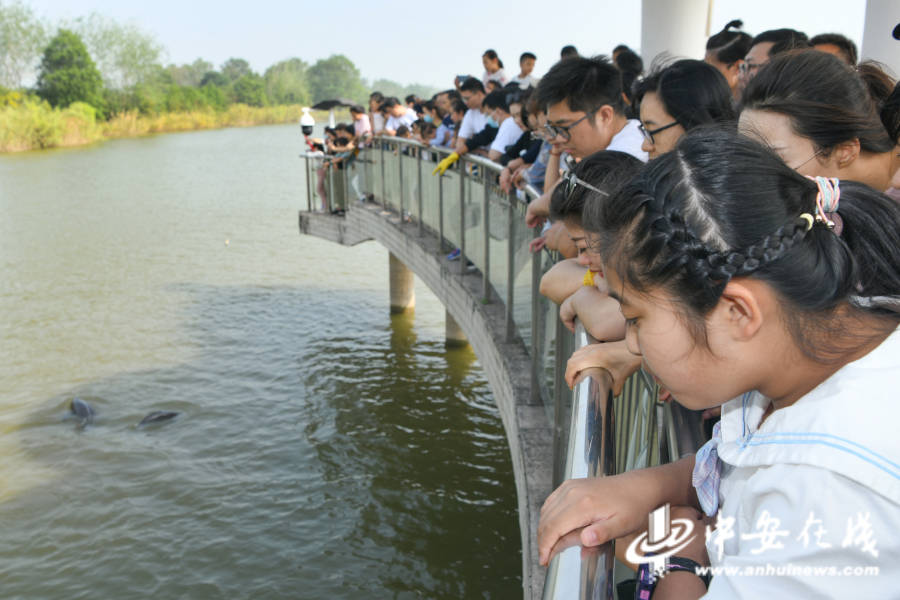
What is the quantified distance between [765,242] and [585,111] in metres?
2.64

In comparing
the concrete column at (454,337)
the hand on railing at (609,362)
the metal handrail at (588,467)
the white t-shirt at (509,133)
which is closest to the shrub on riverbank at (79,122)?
the concrete column at (454,337)

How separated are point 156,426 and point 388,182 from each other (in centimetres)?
455

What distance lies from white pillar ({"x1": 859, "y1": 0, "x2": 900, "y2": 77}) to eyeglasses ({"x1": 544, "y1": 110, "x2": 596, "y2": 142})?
100.0 inches

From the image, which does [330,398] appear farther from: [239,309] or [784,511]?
[784,511]

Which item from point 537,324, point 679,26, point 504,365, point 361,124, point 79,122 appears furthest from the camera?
point 79,122

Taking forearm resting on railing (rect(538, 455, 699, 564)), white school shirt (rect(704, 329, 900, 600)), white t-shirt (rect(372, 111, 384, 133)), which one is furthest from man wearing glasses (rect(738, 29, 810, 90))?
white t-shirt (rect(372, 111, 384, 133))

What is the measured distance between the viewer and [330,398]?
34.3ft

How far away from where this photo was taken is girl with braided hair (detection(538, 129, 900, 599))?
889mm

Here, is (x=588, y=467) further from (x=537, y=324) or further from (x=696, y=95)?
(x=537, y=324)

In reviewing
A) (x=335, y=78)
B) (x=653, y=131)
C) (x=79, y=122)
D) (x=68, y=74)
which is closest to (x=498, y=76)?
(x=653, y=131)

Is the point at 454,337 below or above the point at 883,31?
below

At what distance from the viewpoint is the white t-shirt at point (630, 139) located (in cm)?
351

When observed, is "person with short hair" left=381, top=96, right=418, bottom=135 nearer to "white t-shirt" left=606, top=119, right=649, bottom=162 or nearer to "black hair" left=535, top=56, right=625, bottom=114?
"black hair" left=535, top=56, right=625, bottom=114

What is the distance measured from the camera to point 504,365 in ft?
16.2
